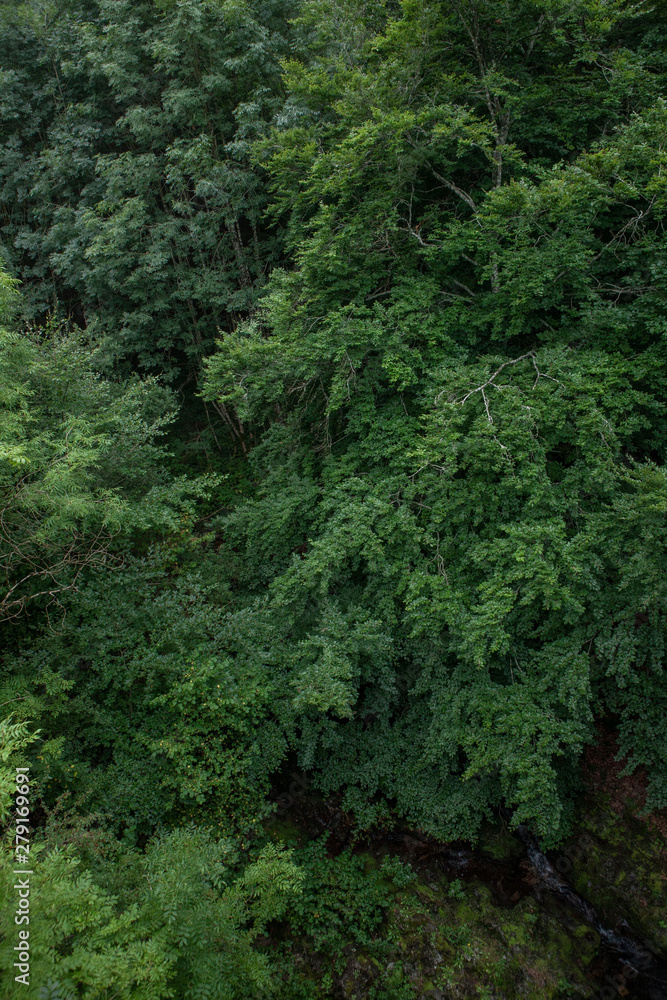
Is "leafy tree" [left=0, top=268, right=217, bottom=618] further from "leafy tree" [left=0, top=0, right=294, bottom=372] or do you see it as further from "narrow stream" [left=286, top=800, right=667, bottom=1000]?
"narrow stream" [left=286, top=800, right=667, bottom=1000]

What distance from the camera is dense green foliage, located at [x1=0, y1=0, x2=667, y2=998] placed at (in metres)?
4.97

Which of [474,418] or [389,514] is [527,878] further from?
[474,418]

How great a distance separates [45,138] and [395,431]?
1067 cm

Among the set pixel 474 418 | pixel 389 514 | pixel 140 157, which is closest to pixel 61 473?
pixel 389 514

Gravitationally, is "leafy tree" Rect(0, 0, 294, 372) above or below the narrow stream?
above

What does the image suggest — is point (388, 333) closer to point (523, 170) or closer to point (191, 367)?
point (523, 170)

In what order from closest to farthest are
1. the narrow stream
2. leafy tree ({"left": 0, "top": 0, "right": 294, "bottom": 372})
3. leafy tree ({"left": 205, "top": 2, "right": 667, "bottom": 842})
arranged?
1. leafy tree ({"left": 205, "top": 2, "right": 667, "bottom": 842})
2. the narrow stream
3. leafy tree ({"left": 0, "top": 0, "right": 294, "bottom": 372})

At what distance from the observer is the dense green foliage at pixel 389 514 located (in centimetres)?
497

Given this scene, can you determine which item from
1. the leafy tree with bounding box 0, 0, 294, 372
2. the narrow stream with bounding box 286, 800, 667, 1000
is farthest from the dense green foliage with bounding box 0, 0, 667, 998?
the leafy tree with bounding box 0, 0, 294, 372

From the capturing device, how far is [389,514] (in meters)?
6.00

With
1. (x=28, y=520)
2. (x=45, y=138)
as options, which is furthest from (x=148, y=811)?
(x=45, y=138)

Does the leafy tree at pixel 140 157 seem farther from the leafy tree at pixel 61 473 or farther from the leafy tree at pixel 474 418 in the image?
the leafy tree at pixel 61 473

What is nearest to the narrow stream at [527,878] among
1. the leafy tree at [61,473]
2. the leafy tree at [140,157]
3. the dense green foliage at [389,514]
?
the dense green foliage at [389,514]

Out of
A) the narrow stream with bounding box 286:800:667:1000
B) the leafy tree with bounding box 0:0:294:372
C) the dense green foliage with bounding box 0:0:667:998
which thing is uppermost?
the leafy tree with bounding box 0:0:294:372
